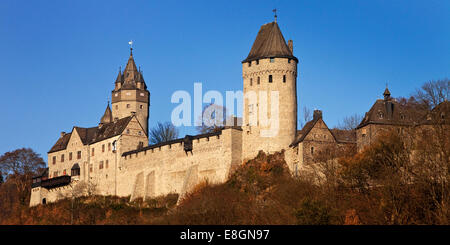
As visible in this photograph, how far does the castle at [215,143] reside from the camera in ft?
160

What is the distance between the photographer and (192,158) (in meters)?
53.3

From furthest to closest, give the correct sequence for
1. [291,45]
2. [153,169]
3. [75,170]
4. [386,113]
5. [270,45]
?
1. [75,170]
2. [153,169]
3. [291,45]
4. [270,45]
5. [386,113]

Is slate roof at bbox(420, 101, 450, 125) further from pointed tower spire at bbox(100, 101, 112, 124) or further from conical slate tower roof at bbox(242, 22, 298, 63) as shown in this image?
pointed tower spire at bbox(100, 101, 112, 124)

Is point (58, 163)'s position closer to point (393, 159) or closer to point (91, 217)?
point (91, 217)

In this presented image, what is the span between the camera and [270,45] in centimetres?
5297

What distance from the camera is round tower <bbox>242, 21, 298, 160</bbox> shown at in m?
51.1

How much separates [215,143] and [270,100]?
→ 503 centimetres

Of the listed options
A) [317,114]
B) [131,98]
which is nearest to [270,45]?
[317,114]

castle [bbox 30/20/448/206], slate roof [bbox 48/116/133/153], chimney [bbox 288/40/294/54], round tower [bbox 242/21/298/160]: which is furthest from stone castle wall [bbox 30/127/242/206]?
chimney [bbox 288/40/294/54]

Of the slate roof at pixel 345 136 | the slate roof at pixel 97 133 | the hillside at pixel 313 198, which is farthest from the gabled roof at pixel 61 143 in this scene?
the slate roof at pixel 345 136

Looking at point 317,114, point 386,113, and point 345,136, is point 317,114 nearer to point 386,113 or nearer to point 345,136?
point 386,113

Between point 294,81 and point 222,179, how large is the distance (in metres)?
8.86
